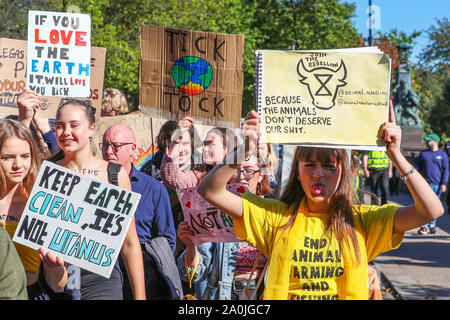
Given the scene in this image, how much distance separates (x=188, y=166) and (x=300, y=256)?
76.5 inches

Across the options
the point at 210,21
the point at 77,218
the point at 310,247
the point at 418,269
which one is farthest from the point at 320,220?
the point at 210,21

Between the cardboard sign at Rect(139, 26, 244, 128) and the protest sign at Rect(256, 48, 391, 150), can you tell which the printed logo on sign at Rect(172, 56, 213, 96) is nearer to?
the cardboard sign at Rect(139, 26, 244, 128)

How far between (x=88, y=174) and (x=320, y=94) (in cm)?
148

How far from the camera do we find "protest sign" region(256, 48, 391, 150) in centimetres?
301

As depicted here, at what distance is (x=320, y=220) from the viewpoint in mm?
2959

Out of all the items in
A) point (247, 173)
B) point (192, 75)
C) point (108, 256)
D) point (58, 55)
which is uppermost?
point (58, 55)

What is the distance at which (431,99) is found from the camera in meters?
47.8

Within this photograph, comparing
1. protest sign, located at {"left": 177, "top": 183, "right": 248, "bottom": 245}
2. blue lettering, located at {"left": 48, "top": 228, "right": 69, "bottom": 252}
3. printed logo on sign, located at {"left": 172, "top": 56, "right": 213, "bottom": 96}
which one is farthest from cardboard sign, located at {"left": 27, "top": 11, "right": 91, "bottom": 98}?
blue lettering, located at {"left": 48, "top": 228, "right": 69, "bottom": 252}

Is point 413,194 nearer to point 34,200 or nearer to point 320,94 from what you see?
point 320,94

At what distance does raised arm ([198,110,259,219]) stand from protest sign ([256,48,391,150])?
0.18 m

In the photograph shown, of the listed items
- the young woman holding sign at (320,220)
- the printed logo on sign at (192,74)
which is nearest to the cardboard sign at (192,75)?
the printed logo on sign at (192,74)

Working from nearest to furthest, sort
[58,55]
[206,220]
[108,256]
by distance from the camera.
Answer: [108,256] < [206,220] < [58,55]

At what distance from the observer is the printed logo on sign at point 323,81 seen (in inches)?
119
